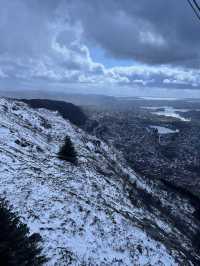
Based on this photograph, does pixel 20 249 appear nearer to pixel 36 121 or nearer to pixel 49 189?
pixel 49 189

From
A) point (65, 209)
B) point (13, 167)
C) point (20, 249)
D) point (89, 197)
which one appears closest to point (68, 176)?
point (89, 197)

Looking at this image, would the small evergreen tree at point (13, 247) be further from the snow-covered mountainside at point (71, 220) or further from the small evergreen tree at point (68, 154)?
the small evergreen tree at point (68, 154)

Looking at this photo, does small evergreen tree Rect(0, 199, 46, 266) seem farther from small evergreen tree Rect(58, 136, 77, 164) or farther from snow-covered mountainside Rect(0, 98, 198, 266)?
small evergreen tree Rect(58, 136, 77, 164)

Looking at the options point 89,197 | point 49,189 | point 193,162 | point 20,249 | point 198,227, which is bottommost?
point 193,162

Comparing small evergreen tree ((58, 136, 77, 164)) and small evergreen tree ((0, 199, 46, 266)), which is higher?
small evergreen tree ((0, 199, 46, 266))

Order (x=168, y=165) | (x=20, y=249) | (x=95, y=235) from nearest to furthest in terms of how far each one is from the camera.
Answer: (x=20, y=249) → (x=95, y=235) → (x=168, y=165)

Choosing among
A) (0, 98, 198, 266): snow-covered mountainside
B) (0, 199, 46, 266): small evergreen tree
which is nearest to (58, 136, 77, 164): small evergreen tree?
(0, 98, 198, 266): snow-covered mountainside

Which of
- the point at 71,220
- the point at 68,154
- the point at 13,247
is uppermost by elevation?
the point at 13,247

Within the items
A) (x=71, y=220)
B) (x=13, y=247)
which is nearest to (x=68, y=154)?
(x=71, y=220)

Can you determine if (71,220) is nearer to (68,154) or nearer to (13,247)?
(13,247)

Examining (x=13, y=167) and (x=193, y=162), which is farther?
(x=193, y=162)

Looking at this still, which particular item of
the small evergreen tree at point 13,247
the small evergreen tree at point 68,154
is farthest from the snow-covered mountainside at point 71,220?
the small evergreen tree at point 68,154
